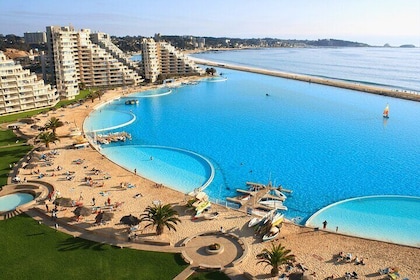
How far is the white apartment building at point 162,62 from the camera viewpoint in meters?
118

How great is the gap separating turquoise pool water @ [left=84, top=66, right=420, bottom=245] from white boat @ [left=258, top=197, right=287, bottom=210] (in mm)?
823

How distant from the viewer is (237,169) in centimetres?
4384

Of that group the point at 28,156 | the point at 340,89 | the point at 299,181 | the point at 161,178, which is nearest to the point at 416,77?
the point at 340,89

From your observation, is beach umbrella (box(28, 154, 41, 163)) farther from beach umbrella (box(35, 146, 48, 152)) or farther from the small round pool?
the small round pool

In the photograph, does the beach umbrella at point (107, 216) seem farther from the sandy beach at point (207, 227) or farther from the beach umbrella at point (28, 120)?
the beach umbrella at point (28, 120)

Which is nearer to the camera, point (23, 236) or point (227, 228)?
point (23, 236)

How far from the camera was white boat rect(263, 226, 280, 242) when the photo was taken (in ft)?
88.5

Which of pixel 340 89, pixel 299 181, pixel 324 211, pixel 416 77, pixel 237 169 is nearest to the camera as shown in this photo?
pixel 324 211

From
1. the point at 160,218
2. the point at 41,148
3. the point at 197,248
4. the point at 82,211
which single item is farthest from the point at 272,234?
the point at 41,148

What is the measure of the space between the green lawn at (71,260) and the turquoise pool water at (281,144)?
13.2 m

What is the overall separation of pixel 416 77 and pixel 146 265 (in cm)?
15043

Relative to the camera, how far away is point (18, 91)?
69875 mm

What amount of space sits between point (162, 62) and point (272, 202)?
103 metres

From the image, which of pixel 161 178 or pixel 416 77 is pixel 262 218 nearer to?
pixel 161 178
